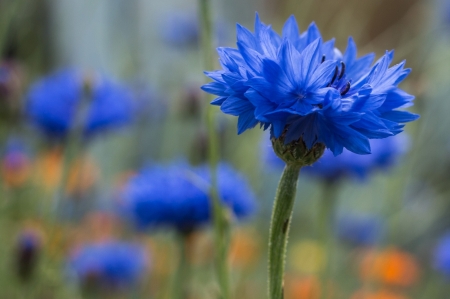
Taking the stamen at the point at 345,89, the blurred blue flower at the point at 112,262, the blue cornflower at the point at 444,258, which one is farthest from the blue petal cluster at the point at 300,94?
the blue cornflower at the point at 444,258

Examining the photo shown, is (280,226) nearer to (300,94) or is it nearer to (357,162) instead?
(300,94)

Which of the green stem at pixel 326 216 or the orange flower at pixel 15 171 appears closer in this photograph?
the green stem at pixel 326 216

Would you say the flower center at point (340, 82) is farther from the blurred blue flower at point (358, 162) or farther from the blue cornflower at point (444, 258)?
the blue cornflower at point (444, 258)

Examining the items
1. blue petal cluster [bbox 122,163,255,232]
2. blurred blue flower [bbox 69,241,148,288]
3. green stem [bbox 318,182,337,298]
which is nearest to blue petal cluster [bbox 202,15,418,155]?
blue petal cluster [bbox 122,163,255,232]

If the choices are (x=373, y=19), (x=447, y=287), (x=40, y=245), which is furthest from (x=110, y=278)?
(x=373, y=19)

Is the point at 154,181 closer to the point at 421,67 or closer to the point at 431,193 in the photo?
the point at 421,67
